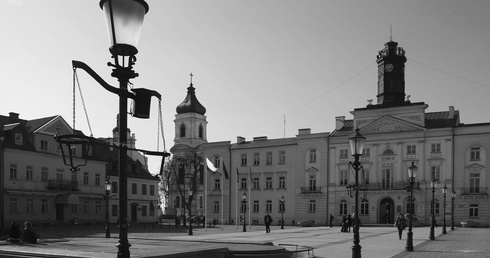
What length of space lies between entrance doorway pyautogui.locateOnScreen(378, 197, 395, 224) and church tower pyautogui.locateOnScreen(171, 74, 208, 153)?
50.8m

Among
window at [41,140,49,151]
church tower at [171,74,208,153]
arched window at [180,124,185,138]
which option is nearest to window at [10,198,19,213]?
window at [41,140,49,151]

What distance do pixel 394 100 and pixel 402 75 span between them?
152 inches

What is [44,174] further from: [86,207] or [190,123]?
[190,123]

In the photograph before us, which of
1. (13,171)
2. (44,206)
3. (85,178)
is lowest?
(44,206)

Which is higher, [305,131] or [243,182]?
[305,131]

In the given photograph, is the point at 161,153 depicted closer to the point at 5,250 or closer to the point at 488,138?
the point at 5,250

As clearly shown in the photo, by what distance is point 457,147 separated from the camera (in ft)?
186

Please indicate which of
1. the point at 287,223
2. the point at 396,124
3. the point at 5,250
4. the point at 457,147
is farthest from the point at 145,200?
the point at 5,250

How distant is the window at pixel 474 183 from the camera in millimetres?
55312

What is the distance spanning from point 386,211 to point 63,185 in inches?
1429

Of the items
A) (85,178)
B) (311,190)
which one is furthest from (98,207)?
(311,190)

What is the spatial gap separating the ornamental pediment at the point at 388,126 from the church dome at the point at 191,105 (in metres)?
49.9

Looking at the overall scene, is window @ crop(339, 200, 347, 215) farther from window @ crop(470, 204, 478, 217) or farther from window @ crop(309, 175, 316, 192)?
window @ crop(470, 204, 478, 217)

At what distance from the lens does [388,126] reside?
60656 millimetres
